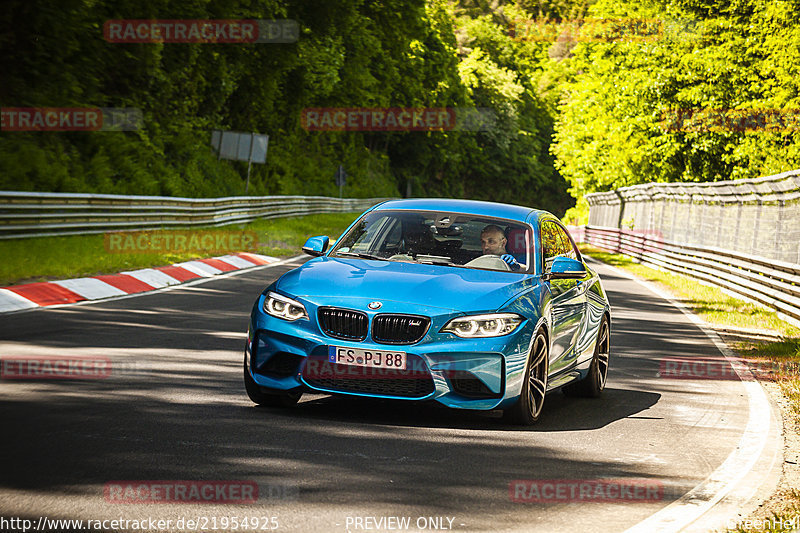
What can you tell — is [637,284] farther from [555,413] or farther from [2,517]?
[2,517]

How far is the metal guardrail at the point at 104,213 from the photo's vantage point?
1713 cm

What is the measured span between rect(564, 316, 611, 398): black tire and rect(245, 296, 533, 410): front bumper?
7.08 ft

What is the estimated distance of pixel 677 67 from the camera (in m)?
46.2

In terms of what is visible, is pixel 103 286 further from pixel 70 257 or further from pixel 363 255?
pixel 363 255

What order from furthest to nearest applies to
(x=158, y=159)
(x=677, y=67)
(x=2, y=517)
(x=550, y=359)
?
(x=677, y=67), (x=158, y=159), (x=550, y=359), (x=2, y=517)

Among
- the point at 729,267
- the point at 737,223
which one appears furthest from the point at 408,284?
the point at 737,223

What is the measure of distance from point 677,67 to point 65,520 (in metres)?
44.6

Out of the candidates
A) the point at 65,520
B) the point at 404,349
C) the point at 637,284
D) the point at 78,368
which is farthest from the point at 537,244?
the point at 637,284

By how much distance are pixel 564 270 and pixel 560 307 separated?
0.31 meters

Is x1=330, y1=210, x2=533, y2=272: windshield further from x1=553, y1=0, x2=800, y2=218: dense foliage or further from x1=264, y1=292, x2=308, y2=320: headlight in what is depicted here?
x1=553, y1=0, x2=800, y2=218: dense foliage

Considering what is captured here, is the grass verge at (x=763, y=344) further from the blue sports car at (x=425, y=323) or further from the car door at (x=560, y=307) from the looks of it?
the blue sports car at (x=425, y=323)

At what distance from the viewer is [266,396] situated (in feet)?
24.9

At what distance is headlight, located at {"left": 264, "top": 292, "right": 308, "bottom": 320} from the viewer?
7.27m

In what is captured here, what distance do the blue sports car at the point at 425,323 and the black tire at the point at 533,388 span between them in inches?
0.4
